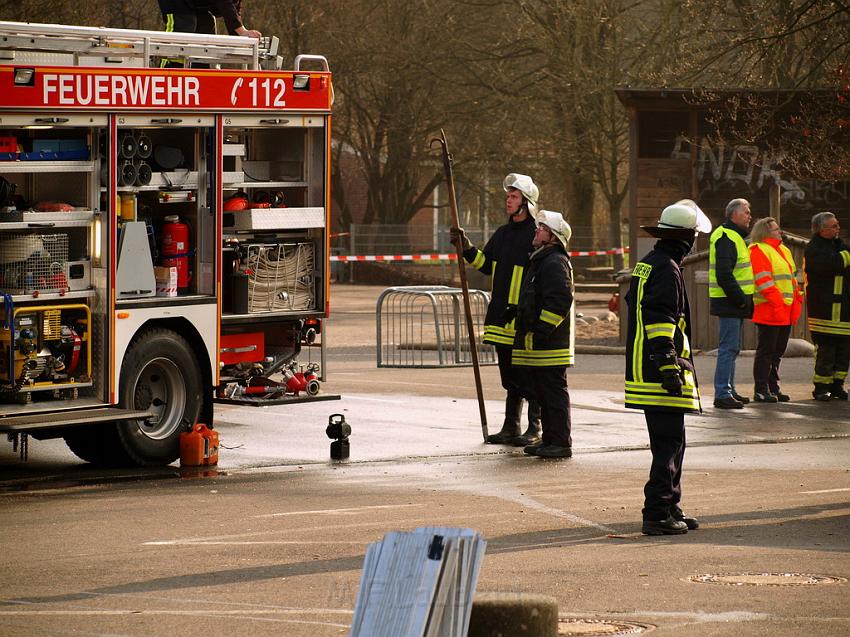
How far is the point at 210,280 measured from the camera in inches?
472

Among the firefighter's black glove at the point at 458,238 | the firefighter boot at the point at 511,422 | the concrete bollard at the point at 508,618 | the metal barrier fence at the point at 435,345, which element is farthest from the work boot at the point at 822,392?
the concrete bollard at the point at 508,618

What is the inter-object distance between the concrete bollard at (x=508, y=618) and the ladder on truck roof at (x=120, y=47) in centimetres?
676

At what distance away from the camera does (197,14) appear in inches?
515

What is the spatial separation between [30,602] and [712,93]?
19311mm

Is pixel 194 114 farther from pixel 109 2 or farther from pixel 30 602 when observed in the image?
pixel 109 2

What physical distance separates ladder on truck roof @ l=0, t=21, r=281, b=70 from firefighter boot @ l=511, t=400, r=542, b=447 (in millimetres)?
3316

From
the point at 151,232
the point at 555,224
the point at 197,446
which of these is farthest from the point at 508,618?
the point at 555,224

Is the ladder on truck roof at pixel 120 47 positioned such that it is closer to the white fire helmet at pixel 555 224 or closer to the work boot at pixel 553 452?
the white fire helmet at pixel 555 224

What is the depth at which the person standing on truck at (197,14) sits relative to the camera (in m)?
12.9

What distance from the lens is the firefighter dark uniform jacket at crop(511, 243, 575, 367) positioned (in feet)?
39.6

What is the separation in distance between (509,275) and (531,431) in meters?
1.28

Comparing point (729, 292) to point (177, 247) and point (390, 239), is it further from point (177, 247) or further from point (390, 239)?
point (390, 239)

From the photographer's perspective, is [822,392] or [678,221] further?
[822,392]

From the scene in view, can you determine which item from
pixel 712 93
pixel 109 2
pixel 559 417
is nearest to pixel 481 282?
pixel 109 2
